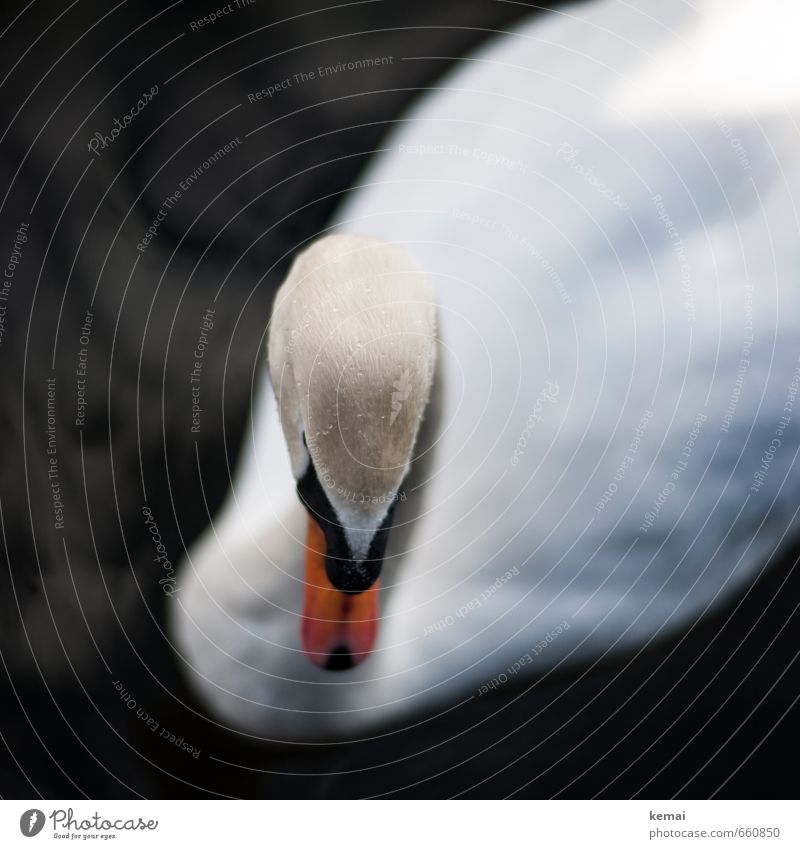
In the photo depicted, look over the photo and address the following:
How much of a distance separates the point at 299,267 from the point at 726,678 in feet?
2.07

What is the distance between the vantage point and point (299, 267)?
73 cm

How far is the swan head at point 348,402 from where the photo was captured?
0.65 meters

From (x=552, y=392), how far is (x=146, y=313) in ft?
1.40

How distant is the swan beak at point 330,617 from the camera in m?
0.73

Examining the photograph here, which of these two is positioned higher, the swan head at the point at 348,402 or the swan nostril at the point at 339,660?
the swan head at the point at 348,402

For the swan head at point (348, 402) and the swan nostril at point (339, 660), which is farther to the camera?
the swan nostril at point (339, 660)

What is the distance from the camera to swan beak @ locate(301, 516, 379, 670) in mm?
731

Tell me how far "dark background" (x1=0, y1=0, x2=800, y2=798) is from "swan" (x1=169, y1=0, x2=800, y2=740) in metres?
0.03

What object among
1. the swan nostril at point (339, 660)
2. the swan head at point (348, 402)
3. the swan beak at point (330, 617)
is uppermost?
the swan head at point (348, 402)
